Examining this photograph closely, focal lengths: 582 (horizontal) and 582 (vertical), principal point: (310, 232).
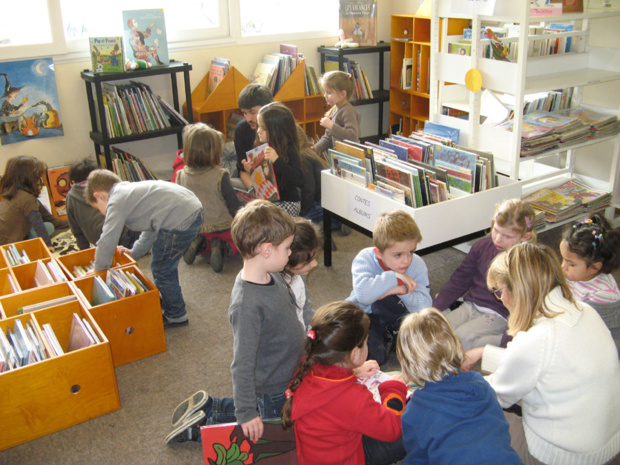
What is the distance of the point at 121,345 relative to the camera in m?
2.68

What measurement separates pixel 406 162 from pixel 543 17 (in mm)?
1048

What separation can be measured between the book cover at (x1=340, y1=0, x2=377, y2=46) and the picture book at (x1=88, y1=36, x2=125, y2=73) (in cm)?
202

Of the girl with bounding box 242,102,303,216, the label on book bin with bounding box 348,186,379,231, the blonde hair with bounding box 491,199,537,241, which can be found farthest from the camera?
the girl with bounding box 242,102,303,216

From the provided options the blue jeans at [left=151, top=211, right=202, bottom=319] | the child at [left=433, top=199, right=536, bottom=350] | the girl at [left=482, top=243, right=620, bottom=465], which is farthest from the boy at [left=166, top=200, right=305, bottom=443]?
the blue jeans at [left=151, top=211, right=202, bottom=319]

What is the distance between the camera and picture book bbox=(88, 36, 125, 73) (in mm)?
3990

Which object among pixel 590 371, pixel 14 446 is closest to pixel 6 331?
pixel 14 446

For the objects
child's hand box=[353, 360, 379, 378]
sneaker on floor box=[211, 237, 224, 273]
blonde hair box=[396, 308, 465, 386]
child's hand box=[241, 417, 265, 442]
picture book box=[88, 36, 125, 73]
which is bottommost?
sneaker on floor box=[211, 237, 224, 273]

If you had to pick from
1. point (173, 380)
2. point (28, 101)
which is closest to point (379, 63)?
point (28, 101)

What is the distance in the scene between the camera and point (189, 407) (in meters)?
2.23

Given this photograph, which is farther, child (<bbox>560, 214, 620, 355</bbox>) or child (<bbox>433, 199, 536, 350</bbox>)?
child (<bbox>433, 199, 536, 350</bbox>)

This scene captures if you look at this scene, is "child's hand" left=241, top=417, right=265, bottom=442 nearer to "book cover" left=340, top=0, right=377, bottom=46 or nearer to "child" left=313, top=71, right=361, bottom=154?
"child" left=313, top=71, right=361, bottom=154

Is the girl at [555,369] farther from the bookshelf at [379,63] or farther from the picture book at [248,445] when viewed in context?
the bookshelf at [379,63]

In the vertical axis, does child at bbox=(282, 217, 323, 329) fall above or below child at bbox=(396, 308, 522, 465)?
above

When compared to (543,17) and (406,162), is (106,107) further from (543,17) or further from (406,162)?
(543,17)
